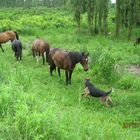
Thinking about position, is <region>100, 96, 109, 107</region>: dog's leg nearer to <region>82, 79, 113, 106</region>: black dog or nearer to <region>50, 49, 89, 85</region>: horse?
<region>82, 79, 113, 106</region>: black dog

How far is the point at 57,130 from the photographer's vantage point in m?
7.10

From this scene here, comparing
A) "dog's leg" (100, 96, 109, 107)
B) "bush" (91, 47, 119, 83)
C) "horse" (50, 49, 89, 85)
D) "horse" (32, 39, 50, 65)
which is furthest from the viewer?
"horse" (32, 39, 50, 65)

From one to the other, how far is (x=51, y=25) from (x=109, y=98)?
92.4ft

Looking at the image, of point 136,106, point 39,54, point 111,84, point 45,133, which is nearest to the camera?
point 45,133

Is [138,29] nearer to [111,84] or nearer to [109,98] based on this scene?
[111,84]

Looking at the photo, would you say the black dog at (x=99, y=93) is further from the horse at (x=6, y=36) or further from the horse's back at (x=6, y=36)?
the horse's back at (x=6, y=36)

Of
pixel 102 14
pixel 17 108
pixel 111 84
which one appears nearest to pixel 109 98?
pixel 111 84

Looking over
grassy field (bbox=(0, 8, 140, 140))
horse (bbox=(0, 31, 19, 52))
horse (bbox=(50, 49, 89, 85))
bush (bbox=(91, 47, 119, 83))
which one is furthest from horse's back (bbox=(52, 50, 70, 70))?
horse (bbox=(0, 31, 19, 52))

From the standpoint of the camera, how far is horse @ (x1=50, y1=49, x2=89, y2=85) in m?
14.3

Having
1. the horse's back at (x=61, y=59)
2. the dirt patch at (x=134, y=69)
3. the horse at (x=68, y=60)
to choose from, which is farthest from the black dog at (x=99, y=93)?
the dirt patch at (x=134, y=69)

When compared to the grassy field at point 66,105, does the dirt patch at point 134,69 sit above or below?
below

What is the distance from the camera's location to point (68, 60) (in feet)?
48.2

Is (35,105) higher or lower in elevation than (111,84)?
higher

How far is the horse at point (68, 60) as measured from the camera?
14.3 m
